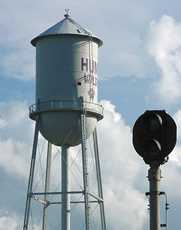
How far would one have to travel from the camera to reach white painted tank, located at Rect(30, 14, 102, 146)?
62.2 metres

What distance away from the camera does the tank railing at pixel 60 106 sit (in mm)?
61656

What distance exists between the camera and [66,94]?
62594 mm

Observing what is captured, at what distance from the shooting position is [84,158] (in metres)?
62.2

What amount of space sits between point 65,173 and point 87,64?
29.2ft

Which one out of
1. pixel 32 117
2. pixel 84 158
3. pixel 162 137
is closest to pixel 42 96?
pixel 32 117

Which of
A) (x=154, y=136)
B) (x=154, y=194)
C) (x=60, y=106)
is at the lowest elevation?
(x=154, y=194)

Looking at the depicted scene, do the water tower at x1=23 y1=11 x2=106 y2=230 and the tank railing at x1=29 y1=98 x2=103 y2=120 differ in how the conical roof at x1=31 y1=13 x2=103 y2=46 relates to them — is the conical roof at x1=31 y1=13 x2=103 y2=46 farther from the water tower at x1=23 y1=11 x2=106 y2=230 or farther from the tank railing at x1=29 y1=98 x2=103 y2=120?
the tank railing at x1=29 y1=98 x2=103 y2=120

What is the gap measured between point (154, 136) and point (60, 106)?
50.3 metres

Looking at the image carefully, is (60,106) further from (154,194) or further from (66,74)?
(154,194)

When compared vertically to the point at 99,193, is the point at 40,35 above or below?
above

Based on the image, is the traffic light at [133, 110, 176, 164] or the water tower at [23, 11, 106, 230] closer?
the traffic light at [133, 110, 176, 164]

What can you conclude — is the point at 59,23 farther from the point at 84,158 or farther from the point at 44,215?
the point at 44,215

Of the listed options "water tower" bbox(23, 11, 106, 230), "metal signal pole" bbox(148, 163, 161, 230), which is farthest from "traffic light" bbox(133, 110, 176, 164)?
"water tower" bbox(23, 11, 106, 230)

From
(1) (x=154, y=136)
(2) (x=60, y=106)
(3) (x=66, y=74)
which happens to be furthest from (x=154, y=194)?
(3) (x=66, y=74)
